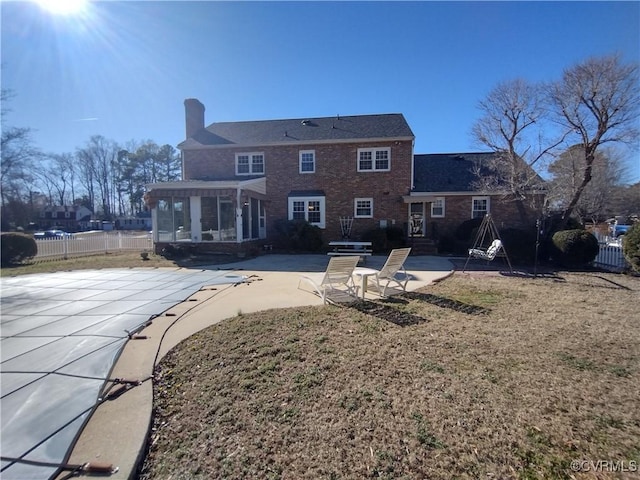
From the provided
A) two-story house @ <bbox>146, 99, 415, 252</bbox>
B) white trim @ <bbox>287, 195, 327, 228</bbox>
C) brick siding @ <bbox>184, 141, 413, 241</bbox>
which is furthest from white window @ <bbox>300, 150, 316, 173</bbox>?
white trim @ <bbox>287, 195, 327, 228</bbox>

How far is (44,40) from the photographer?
6.96 metres

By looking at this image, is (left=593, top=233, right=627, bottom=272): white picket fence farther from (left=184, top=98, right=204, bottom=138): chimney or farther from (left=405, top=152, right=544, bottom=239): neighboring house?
(left=184, top=98, right=204, bottom=138): chimney

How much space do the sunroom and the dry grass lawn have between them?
10.5 meters

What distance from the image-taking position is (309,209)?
17625 millimetres

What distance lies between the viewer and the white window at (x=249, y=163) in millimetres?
18344

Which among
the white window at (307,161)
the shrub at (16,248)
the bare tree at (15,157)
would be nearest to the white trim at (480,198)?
the white window at (307,161)

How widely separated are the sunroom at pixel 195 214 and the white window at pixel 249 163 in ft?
11.1

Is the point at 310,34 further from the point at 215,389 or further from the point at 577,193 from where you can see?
the point at 577,193

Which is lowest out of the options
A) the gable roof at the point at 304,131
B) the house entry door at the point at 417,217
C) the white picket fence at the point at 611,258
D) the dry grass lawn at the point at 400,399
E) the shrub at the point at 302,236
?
the dry grass lawn at the point at 400,399

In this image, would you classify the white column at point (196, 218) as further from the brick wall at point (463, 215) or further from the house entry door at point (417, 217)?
the brick wall at point (463, 215)

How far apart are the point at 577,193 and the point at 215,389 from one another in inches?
628

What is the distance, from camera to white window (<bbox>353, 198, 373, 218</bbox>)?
57.0ft

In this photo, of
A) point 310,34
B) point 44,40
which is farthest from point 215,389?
point 310,34

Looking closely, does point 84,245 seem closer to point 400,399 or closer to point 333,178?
point 333,178
